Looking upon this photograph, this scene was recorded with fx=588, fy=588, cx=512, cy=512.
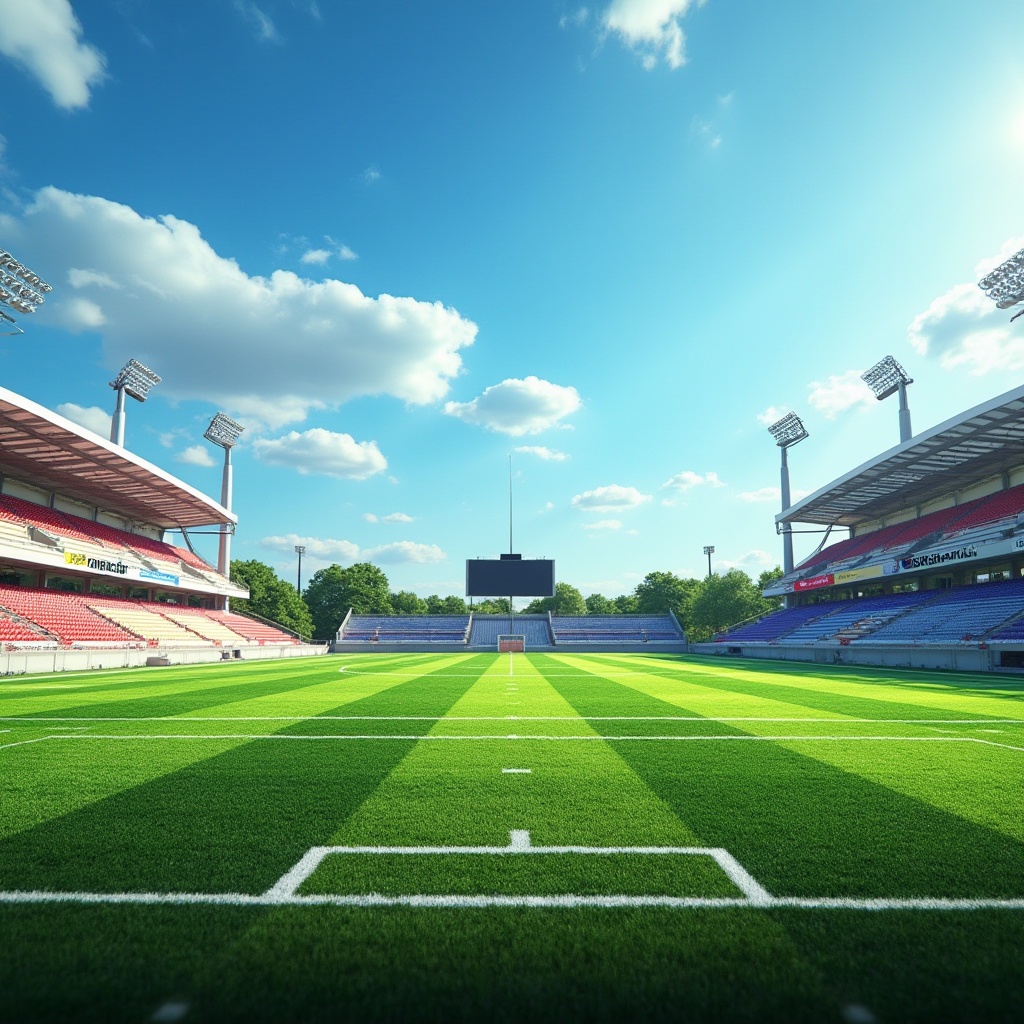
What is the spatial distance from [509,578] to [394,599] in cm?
6474

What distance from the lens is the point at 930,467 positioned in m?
35.0

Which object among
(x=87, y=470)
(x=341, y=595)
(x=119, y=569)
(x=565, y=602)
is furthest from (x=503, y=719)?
(x=565, y=602)

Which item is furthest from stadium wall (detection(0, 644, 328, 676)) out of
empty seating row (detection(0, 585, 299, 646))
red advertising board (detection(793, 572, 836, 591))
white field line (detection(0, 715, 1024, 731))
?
red advertising board (detection(793, 572, 836, 591))

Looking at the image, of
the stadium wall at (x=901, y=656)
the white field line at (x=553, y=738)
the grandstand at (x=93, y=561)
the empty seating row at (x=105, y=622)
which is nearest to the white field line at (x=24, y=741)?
the white field line at (x=553, y=738)

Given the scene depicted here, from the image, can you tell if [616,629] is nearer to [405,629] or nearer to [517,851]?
[405,629]

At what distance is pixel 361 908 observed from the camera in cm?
317

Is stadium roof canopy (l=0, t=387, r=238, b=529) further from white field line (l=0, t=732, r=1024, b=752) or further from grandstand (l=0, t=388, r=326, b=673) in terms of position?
white field line (l=0, t=732, r=1024, b=752)

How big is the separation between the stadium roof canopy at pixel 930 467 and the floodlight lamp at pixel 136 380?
163 ft

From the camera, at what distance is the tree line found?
221 ft

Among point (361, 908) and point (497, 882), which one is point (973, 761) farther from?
point (361, 908)

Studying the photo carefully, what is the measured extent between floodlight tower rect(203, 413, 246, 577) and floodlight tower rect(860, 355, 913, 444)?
174 feet

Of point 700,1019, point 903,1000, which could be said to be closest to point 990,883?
point 903,1000

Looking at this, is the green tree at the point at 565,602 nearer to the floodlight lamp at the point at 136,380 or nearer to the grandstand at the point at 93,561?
the grandstand at the point at 93,561

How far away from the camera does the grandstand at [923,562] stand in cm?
2530
